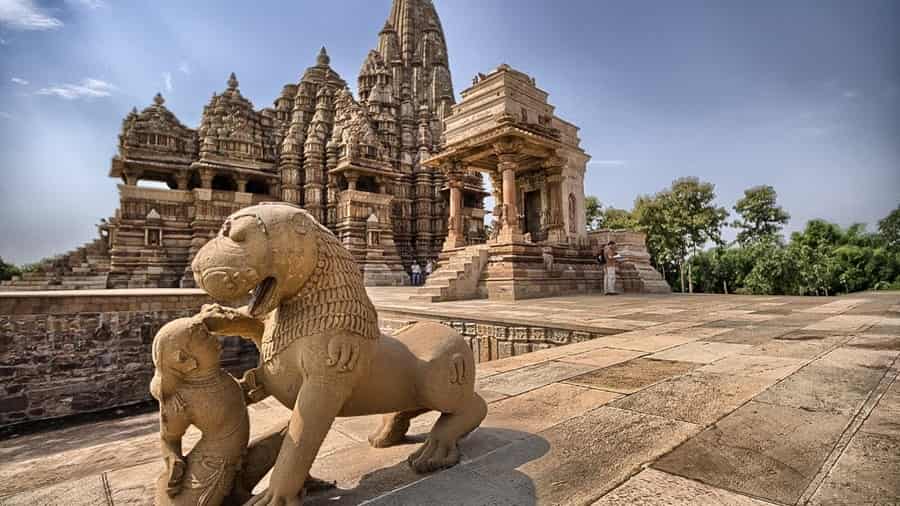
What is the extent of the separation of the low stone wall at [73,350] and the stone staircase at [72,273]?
1246 cm

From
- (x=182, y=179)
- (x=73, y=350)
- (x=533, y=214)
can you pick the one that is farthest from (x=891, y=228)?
(x=182, y=179)

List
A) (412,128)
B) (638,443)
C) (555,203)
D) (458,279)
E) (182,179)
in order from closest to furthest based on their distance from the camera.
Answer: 1. (638,443)
2. (458,279)
3. (555,203)
4. (182,179)
5. (412,128)

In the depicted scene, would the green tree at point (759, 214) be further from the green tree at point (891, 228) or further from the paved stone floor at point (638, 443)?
the paved stone floor at point (638, 443)

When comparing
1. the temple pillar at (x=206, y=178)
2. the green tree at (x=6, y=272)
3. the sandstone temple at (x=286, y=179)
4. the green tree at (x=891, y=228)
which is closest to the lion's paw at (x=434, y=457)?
the sandstone temple at (x=286, y=179)

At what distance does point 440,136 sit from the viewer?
31.2 metres

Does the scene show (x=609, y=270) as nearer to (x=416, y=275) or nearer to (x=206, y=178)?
(x=416, y=275)

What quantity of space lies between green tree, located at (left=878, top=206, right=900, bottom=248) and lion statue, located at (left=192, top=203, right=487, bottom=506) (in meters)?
43.9

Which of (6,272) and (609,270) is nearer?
(609,270)

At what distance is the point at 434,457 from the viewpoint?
1.78 m

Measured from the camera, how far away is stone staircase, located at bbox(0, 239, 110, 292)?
16972 millimetres

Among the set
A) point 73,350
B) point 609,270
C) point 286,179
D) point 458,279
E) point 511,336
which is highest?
point 286,179

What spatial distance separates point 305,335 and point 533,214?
54.6 feet

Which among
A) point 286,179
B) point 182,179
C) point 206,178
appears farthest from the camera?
point 286,179

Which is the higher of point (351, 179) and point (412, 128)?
point (412, 128)
